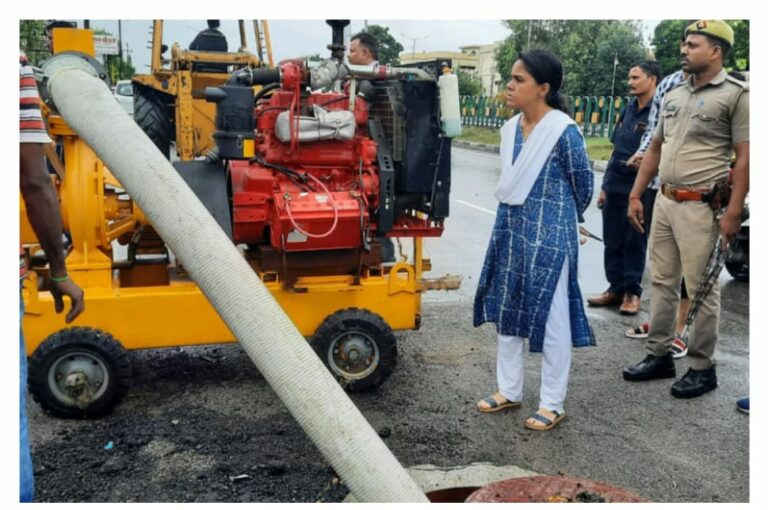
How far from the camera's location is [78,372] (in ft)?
11.9

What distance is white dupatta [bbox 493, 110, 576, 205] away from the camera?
356cm

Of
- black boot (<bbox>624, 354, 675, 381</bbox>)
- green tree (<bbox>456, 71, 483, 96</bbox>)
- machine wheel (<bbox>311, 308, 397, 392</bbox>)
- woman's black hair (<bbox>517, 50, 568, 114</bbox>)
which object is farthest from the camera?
green tree (<bbox>456, 71, 483, 96</bbox>)

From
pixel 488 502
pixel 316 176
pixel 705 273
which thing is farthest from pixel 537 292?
pixel 488 502

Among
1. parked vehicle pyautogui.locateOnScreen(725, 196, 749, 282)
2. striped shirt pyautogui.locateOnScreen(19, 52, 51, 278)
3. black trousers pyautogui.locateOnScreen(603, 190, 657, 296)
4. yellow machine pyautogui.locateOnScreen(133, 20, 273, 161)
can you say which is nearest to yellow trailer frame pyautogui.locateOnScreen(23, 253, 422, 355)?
striped shirt pyautogui.locateOnScreen(19, 52, 51, 278)

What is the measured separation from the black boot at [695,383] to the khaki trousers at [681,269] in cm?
4

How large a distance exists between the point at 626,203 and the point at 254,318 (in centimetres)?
456

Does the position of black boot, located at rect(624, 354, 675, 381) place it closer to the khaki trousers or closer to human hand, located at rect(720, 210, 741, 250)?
the khaki trousers

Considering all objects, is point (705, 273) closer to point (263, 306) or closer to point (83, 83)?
point (263, 306)

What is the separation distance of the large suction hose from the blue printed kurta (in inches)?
72.7

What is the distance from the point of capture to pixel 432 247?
8.21 metres

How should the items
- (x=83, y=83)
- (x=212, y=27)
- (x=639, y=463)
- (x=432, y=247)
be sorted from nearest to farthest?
(x=83, y=83)
(x=639, y=463)
(x=432, y=247)
(x=212, y=27)

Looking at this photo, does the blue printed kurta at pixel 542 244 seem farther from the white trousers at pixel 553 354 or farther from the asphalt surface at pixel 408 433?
the asphalt surface at pixel 408 433

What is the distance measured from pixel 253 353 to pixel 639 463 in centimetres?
222

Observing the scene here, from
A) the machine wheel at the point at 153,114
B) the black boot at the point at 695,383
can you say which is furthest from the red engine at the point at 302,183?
the machine wheel at the point at 153,114
